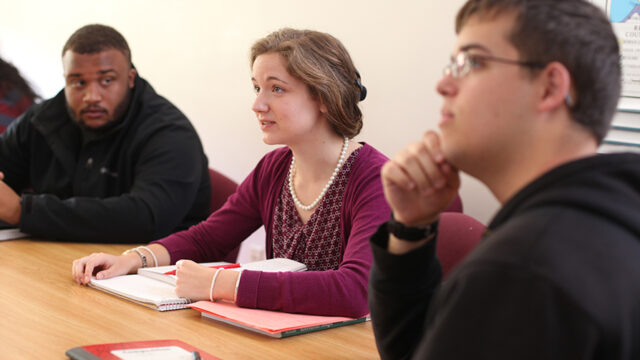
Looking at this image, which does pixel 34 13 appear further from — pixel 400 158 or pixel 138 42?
pixel 400 158

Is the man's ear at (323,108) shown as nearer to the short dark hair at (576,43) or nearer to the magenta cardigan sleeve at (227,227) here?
the magenta cardigan sleeve at (227,227)

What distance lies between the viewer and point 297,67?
1715 millimetres

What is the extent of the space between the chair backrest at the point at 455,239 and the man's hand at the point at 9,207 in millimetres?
1402

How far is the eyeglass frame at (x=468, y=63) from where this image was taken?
77 centimetres

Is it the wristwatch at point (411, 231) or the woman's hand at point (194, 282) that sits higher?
the wristwatch at point (411, 231)

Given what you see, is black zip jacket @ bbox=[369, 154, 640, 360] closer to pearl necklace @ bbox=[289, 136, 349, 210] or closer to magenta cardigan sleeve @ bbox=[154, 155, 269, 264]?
pearl necklace @ bbox=[289, 136, 349, 210]

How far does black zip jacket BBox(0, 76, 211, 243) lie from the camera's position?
2189 millimetres

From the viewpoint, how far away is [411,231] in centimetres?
99

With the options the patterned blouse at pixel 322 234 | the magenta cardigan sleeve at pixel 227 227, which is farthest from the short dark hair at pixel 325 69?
the magenta cardigan sleeve at pixel 227 227

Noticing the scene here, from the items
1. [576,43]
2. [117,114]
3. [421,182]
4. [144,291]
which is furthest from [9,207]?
[576,43]

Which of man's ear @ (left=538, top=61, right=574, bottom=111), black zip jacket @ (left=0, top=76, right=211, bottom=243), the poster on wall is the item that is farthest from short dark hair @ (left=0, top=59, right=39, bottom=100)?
man's ear @ (left=538, top=61, right=574, bottom=111)

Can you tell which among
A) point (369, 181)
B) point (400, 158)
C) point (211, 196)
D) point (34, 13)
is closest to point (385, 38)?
point (211, 196)

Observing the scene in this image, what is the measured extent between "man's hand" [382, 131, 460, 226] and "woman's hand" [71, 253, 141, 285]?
3.09ft

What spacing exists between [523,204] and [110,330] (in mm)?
877
